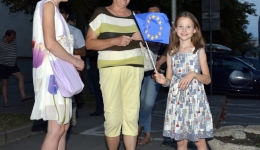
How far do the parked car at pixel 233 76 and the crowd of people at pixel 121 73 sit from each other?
12.9 meters

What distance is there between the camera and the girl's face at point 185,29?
5152mm

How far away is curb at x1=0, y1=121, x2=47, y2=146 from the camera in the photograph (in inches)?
286

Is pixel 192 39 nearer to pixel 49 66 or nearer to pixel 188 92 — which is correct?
pixel 188 92

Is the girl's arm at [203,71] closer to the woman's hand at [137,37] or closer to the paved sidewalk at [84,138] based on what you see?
the woman's hand at [137,37]

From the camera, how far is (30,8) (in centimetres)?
1292

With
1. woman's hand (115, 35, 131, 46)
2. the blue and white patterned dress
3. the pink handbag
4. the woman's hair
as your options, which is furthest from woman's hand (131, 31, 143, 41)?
the pink handbag

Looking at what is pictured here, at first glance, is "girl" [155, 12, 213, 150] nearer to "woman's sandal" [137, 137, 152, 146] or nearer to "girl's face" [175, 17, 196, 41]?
"girl's face" [175, 17, 196, 41]

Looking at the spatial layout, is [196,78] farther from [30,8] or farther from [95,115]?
[30,8]

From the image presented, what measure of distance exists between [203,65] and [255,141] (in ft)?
5.55

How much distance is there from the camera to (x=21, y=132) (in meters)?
7.78

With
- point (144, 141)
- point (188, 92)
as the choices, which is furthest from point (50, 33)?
point (144, 141)

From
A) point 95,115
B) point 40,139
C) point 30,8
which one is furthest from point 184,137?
point 30,8

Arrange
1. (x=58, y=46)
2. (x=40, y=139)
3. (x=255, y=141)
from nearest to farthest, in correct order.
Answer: (x=58, y=46) < (x=255, y=141) < (x=40, y=139)

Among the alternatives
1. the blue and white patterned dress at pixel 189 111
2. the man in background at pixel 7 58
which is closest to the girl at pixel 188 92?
the blue and white patterned dress at pixel 189 111
